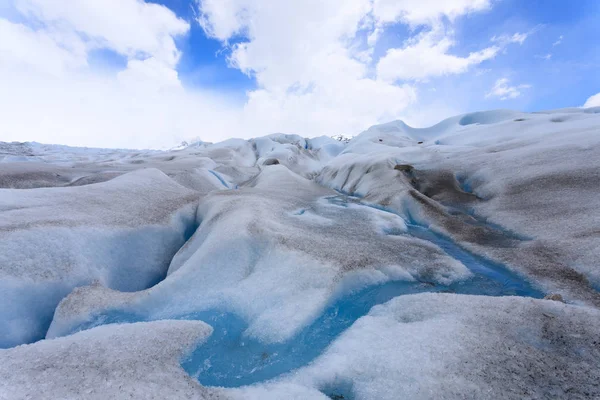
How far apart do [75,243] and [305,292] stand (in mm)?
5193

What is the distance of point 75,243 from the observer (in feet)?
20.6

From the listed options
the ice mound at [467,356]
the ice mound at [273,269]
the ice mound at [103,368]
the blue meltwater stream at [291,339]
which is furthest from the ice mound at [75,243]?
the ice mound at [467,356]

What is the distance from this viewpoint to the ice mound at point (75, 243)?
5109 millimetres

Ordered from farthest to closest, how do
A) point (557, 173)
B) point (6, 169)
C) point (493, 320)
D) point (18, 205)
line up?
point (6, 169), point (557, 173), point (18, 205), point (493, 320)

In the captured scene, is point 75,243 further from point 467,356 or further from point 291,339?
point 467,356

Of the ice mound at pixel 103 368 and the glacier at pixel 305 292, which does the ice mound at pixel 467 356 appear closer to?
the glacier at pixel 305 292

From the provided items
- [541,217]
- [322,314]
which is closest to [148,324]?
[322,314]

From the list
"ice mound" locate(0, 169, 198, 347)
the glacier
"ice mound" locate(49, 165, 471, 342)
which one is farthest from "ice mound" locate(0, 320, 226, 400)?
"ice mound" locate(0, 169, 198, 347)

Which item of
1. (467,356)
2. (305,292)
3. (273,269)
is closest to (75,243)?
(273,269)

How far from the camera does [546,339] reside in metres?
3.53

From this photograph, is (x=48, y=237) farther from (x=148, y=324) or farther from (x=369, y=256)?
(x=369, y=256)

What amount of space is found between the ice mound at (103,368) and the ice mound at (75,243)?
2.14 meters

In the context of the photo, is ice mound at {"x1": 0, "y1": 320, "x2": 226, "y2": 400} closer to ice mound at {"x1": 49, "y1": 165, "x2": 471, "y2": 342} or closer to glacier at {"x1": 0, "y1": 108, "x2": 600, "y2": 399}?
glacier at {"x1": 0, "y1": 108, "x2": 600, "y2": 399}

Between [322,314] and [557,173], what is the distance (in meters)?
10.0
